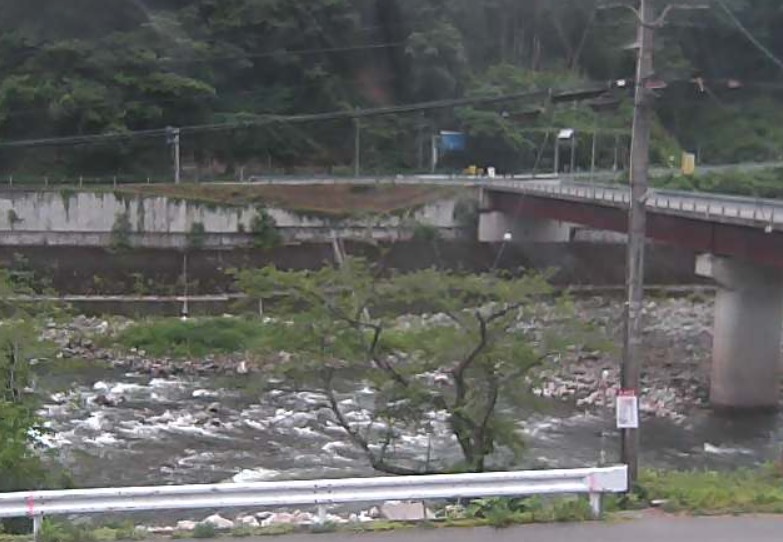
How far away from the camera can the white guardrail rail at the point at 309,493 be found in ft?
25.4

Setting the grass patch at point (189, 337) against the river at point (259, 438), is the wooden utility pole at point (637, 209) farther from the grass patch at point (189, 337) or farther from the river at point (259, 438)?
the grass patch at point (189, 337)

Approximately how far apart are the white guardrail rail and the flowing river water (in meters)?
7.58

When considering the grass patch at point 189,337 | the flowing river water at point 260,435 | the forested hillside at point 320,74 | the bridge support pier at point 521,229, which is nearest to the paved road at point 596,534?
the flowing river water at point 260,435

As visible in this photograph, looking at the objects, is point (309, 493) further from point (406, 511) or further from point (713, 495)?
point (713, 495)

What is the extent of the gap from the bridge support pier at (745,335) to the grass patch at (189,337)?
12959mm

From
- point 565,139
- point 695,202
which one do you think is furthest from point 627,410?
point 565,139

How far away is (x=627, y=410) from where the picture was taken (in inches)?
380

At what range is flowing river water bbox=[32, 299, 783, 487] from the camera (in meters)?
19.7

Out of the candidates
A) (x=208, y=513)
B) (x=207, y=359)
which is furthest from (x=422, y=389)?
(x=207, y=359)

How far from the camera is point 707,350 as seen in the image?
110 ft

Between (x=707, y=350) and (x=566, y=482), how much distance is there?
87.5ft

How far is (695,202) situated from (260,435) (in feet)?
52.4

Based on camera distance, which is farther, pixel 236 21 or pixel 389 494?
pixel 236 21

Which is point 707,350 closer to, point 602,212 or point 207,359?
point 602,212
